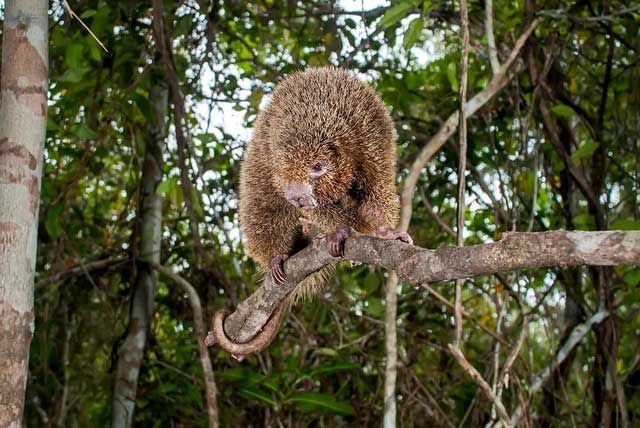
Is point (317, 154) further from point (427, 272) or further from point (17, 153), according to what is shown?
point (17, 153)

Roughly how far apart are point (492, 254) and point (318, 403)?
7.25 ft

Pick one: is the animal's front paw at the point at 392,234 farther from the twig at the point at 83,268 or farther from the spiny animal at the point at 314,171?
the twig at the point at 83,268

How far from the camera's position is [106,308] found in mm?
4406

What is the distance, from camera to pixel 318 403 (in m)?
3.44

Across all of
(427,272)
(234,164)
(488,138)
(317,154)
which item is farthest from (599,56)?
(427,272)

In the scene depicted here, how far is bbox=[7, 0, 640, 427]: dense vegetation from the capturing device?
146 inches

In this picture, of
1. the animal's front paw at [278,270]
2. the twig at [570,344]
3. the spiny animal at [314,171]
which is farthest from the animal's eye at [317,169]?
the twig at [570,344]

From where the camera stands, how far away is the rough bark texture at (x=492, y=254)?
125 centimetres

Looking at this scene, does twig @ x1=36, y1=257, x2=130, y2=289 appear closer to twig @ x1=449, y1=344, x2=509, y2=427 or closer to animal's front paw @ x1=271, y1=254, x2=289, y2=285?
animal's front paw @ x1=271, y1=254, x2=289, y2=285

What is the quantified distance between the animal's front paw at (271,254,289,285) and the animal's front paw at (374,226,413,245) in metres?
0.30

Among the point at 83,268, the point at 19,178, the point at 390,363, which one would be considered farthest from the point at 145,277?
the point at 19,178

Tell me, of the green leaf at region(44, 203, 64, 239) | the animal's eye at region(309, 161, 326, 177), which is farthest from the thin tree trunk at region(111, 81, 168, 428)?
the animal's eye at region(309, 161, 326, 177)

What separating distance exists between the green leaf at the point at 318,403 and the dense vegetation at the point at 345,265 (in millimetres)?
13

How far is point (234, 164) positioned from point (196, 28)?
79 centimetres
